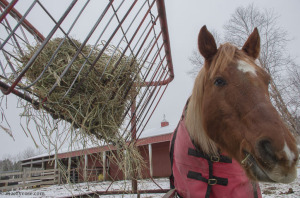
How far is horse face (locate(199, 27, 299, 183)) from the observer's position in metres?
0.88

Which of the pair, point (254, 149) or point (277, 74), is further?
point (277, 74)

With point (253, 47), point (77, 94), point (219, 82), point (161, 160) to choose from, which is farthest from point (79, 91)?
point (161, 160)

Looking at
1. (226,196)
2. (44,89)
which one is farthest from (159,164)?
(44,89)

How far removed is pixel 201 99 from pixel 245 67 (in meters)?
0.47

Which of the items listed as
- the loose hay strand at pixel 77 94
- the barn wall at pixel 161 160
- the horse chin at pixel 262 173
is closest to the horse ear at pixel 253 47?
the horse chin at pixel 262 173

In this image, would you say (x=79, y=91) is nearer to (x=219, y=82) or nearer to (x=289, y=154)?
(x=219, y=82)

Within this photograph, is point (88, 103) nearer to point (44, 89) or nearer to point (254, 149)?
point (44, 89)

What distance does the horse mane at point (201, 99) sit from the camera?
1.47 metres

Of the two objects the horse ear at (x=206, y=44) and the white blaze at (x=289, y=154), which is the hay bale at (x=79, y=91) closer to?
the horse ear at (x=206, y=44)

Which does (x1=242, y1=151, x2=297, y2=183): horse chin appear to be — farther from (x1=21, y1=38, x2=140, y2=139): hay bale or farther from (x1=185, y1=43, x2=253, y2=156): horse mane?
(x1=21, y1=38, x2=140, y2=139): hay bale

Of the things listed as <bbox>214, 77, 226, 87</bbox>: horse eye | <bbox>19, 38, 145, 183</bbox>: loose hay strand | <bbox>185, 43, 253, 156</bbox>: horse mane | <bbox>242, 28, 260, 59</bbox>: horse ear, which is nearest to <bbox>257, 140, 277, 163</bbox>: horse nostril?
<bbox>214, 77, 226, 87</bbox>: horse eye

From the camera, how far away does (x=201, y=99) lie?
1.67 m

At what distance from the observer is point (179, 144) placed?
1991 millimetres

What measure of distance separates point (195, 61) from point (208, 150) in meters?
15.5
